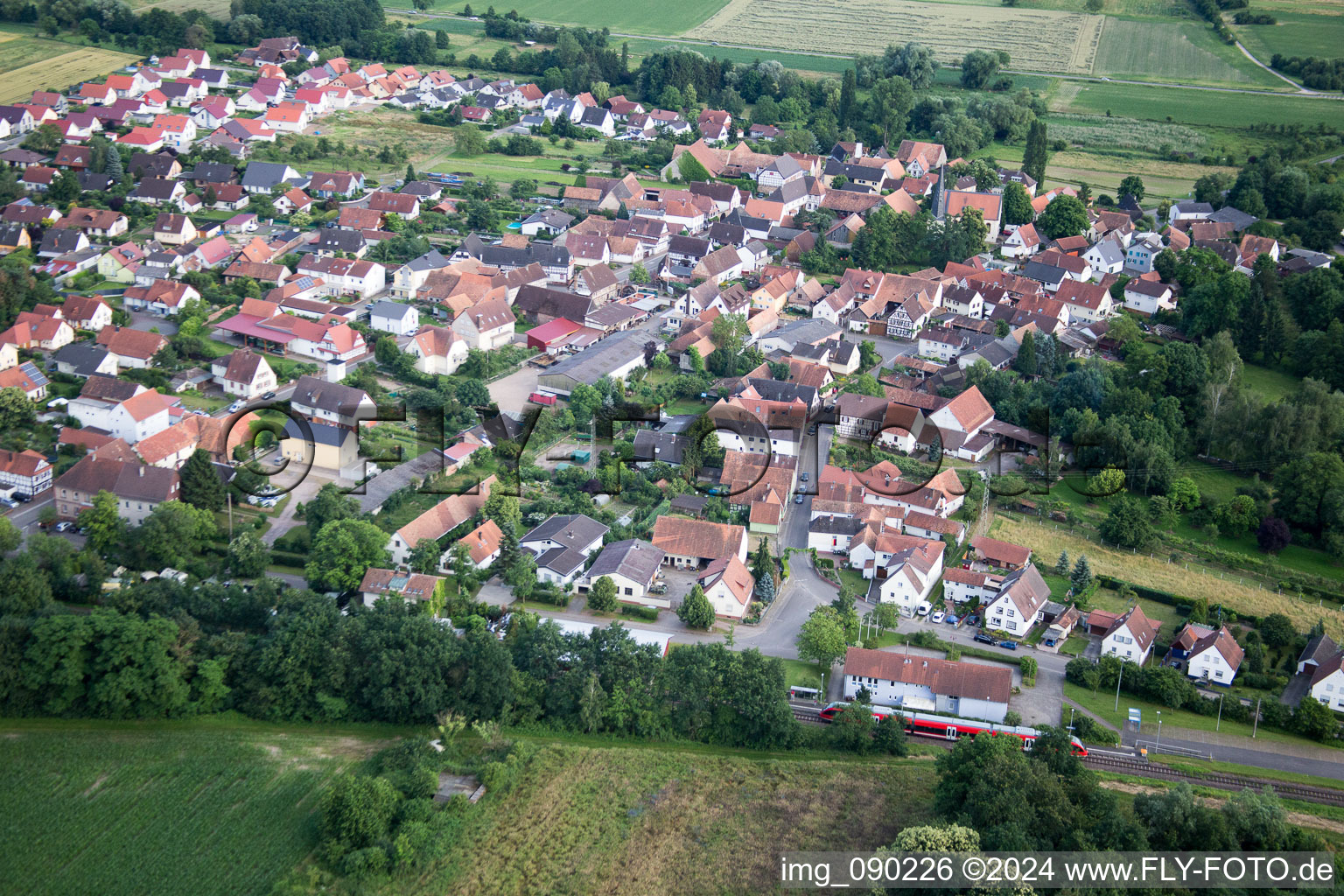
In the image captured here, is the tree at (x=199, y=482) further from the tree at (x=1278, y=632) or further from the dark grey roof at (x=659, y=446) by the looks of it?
the tree at (x=1278, y=632)

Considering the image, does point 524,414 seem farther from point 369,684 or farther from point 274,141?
point 274,141

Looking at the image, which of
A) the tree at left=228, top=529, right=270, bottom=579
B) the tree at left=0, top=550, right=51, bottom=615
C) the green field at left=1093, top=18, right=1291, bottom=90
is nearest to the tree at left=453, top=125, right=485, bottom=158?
the tree at left=228, top=529, right=270, bottom=579

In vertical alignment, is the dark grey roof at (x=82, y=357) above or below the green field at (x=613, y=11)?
below

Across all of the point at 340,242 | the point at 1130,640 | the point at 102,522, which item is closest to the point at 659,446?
the point at 1130,640

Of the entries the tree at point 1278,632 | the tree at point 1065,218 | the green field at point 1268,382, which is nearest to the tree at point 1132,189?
the tree at point 1065,218

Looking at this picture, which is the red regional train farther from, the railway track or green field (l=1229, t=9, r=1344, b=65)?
green field (l=1229, t=9, r=1344, b=65)

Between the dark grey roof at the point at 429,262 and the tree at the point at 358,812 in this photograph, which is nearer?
the tree at the point at 358,812

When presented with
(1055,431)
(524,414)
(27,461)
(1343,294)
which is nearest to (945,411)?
(1055,431)
